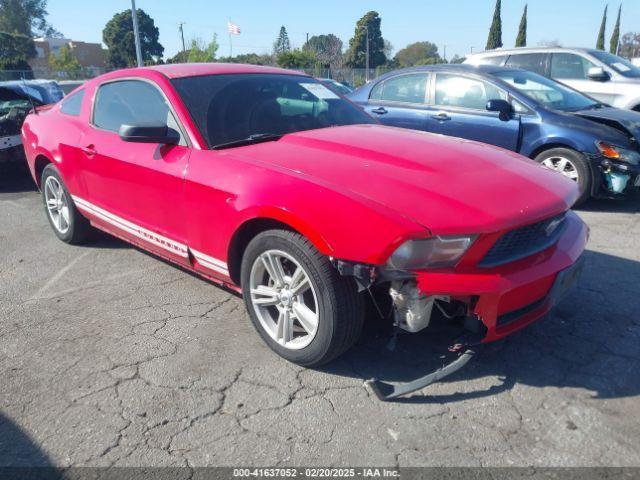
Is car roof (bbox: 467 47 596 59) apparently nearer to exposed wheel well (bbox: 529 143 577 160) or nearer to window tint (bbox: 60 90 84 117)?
exposed wheel well (bbox: 529 143 577 160)

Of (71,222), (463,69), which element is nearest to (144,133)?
(71,222)

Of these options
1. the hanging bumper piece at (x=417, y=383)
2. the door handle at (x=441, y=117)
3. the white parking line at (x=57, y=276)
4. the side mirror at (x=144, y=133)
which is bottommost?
the white parking line at (x=57, y=276)

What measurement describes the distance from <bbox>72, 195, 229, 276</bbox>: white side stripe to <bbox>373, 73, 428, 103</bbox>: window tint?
4.21m

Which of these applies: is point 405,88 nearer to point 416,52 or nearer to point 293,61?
point 293,61

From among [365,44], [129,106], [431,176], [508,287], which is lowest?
[508,287]

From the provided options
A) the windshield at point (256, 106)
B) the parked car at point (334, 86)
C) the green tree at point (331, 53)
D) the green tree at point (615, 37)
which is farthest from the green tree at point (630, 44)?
the windshield at point (256, 106)

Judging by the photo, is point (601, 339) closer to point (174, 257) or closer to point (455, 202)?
point (455, 202)

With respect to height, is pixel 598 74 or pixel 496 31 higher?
pixel 496 31

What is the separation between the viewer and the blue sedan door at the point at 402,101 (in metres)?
6.66

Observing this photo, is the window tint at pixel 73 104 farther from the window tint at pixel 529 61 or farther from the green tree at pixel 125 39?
the green tree at pixel 125 39

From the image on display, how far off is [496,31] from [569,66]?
49.7m

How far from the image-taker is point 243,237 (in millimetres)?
3037

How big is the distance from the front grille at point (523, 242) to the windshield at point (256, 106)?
5.54ft

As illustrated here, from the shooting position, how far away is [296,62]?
40.8 meters
